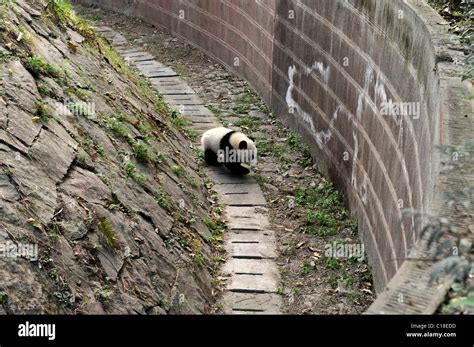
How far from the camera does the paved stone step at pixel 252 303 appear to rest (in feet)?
26.4

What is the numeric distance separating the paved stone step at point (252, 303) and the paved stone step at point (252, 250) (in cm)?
91

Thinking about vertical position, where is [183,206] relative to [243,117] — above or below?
below

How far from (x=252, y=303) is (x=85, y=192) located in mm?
2222

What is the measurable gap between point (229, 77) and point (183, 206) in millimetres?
6572

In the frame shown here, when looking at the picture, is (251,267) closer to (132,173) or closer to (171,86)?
(132,173)

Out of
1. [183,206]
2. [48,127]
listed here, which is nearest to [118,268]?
[48,127]

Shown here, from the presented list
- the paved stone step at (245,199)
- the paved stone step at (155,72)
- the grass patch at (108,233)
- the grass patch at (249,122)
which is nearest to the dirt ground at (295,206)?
the grass patch at (249,122)

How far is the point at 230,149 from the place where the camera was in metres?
11.1

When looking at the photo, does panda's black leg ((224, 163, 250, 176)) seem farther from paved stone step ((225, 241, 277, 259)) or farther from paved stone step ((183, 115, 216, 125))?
paved stone step ((225, 241, 277, 259))

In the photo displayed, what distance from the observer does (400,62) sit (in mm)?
7914

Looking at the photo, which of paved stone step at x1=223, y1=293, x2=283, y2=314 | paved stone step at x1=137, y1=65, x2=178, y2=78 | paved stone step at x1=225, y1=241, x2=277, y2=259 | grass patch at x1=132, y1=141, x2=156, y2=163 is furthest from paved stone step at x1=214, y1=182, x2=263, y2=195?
paved stone step at x1=137, y1=65, x2=178, y2=78

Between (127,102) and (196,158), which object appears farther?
(196,158)

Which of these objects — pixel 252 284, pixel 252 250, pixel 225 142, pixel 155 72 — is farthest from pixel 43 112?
pixel 155 72
